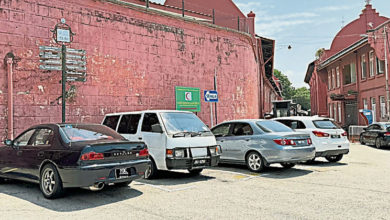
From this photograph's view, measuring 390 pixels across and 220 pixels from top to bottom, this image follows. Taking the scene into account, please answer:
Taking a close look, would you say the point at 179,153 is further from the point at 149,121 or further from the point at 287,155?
the point at 287,155

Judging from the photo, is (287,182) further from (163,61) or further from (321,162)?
(163,61)

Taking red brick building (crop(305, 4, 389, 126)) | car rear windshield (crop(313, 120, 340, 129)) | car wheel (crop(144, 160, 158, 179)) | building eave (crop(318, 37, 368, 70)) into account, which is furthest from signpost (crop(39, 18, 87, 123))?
building eave (crop(318, 37, 368, 70))

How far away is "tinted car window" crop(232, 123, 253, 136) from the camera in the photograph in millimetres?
10266

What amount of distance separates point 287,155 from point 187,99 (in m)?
9.72

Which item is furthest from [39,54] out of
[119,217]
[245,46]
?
[245,46]

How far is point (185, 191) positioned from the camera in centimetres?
734

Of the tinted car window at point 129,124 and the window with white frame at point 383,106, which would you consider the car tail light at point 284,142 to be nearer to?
the tinted car window at point 129,124

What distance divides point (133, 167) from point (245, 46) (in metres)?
17.4

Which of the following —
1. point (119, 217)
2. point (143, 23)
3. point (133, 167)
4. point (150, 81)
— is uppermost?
point (143, 23)

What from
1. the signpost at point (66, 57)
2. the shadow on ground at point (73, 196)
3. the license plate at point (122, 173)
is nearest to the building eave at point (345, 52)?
the signpost at point (66, 57)

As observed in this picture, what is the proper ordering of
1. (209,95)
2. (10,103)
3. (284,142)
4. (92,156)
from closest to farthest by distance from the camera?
(92,156) < (284,142) < (10,103) < (209,95)

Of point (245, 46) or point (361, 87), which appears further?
point (361, 87)

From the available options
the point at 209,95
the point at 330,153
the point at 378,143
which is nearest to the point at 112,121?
the point at 209,95

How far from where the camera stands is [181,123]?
8.90m
